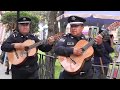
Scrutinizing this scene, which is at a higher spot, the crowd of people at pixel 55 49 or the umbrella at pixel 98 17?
the umbrella at pixel 98 17

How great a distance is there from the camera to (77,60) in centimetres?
596

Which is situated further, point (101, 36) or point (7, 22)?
point (7, 22)

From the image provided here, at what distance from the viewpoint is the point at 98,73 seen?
23.4 ft

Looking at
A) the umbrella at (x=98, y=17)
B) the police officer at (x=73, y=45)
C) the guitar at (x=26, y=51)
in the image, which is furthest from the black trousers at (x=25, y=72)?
the umbrella at (x=98, y=17)

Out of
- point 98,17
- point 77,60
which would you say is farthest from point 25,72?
point 98,17

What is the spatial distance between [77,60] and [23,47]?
948mm

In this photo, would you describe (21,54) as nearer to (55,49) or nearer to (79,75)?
(55,49)

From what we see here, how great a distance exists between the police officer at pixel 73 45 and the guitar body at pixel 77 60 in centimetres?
6

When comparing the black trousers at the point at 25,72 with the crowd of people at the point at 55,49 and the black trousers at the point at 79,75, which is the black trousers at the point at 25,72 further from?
the black trousers at the point at 79,75

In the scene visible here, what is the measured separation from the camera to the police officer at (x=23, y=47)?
6305 millimetres

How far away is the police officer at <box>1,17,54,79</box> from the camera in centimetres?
630
